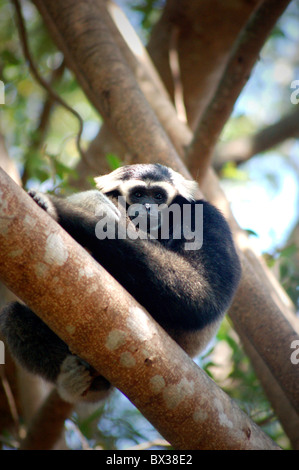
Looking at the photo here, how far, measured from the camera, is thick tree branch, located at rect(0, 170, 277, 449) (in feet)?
9.12

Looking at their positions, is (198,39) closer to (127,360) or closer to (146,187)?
(146,187)

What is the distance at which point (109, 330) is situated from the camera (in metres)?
3.06

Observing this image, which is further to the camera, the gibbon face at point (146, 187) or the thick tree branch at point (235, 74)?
the thick tree branch at point (235, 74)

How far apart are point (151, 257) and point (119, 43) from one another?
4.00 metres

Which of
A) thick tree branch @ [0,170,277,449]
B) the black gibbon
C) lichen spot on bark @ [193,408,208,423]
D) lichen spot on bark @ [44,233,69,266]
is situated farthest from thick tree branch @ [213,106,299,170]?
lichen spot on bark @ [44,233,69,266]

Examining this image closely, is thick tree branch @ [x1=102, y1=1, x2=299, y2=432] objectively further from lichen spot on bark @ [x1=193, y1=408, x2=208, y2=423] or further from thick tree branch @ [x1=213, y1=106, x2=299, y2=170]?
thick tree branch @ [x1=213, y1=106, x2=299, y2=170]

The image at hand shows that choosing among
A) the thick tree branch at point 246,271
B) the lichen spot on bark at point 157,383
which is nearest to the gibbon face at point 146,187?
the thick tree branch at point 246,271

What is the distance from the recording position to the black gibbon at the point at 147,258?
3.63 metres

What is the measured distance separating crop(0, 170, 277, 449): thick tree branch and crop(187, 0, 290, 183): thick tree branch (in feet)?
9.49
